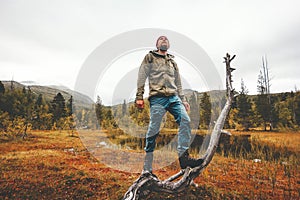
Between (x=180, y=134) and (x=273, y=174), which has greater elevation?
(x=180, y=134)

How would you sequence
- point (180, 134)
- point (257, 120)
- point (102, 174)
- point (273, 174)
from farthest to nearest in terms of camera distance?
point (257, 120), point (273, 174), point (102, 174), point (180, 134)

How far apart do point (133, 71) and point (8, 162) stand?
3.19 m

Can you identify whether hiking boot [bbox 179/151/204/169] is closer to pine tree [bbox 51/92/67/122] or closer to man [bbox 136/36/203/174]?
man [bbox 136/36/203/174]

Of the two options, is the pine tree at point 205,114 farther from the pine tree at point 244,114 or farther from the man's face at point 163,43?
the man's face at point 163,43

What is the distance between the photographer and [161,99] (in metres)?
3.07

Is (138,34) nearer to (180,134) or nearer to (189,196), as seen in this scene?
(180,134)

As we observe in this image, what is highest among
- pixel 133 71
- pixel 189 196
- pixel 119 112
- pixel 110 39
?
pixel 110 39

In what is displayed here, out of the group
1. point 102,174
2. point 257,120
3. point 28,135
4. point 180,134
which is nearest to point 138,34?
point 180,134

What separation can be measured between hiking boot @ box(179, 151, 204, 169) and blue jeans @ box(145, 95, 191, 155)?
0.11 m

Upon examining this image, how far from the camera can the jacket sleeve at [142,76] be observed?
3094mm

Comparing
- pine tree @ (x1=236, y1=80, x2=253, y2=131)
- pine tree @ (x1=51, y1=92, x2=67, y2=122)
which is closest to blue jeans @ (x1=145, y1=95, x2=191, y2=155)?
pine tree @ (x1=51, y1=92, x2=67, y2=122)

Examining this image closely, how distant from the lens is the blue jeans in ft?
9.86

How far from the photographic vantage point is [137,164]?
16.1ft

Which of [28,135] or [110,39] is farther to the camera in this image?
[28,135]
